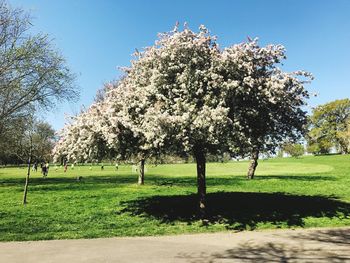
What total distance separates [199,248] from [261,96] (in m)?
6.53

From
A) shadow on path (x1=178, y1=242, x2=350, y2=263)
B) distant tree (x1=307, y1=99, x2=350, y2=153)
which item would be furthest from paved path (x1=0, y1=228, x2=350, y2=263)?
distant tree (x1=307, y1=99, x2=350, y2=153)

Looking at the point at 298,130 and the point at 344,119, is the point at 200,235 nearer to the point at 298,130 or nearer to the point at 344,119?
the point at 298,130

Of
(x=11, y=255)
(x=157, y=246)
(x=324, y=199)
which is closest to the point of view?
(x=11, y=255)

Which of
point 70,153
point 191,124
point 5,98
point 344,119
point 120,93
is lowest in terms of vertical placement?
point 70,153

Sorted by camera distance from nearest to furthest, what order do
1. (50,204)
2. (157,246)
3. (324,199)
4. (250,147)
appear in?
1. (157,246)
2. (250,147)
3. (50,204)
4. (324,199)

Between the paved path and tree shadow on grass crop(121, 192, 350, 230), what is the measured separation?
6.27 ft

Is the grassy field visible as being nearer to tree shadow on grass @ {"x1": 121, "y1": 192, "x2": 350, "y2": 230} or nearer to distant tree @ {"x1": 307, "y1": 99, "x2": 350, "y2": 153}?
tree shadow on grass @ {"x1": 121, "y1": 192, "x2": 350, "y2": 230}

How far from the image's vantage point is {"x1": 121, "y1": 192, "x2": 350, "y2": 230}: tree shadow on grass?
14.4 metres

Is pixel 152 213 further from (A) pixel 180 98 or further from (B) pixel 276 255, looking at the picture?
(B) pixel 276 255

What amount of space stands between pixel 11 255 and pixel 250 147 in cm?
887

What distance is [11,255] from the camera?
9992 millimetres

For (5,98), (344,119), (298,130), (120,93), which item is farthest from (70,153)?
(344,119)

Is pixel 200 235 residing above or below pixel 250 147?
below

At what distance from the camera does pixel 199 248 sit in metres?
10.5
